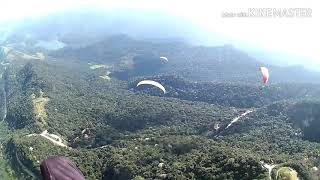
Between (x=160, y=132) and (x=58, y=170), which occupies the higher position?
(x=58, y=170)

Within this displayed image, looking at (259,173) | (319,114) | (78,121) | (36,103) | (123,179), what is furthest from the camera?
(36,103)

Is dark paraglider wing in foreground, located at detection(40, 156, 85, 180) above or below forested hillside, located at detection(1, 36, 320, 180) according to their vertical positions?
above

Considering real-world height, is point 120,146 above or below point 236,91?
above

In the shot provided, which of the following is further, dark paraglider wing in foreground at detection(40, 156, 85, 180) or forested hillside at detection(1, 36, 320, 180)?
forested hillside at detection(1, 36, 320, 180)

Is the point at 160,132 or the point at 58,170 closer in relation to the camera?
the point at 58,170

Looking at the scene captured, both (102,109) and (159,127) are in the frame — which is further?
(102,109)

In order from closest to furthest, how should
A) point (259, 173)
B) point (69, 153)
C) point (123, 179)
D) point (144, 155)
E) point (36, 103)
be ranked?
point (259, 173) < point (123, 179) < point (144, 155) < point (69, 153) < point (36, 103)

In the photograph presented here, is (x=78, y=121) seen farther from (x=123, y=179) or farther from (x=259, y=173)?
(x=259, y=173)

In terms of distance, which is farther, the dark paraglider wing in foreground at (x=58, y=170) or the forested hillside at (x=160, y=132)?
the forested hillside at (x=160, y=132)

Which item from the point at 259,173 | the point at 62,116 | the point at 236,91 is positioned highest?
the point at 259,173

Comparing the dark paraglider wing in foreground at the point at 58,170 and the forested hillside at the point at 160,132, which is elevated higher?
the dark paraglider wing in foreground at the point at 58,170

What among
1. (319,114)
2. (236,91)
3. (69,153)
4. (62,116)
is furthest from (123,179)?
(236,91)
